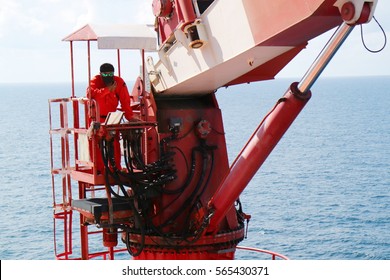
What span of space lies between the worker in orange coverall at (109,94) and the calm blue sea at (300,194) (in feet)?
97.6

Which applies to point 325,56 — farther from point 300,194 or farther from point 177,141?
point 300,194

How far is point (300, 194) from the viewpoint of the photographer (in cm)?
6169

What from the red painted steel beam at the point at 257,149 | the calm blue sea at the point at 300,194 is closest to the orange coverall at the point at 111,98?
the red painted steel beam at the point at 257,149

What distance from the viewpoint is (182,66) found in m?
13.3

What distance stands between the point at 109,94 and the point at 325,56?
15.3ft

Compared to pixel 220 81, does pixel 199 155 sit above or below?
below

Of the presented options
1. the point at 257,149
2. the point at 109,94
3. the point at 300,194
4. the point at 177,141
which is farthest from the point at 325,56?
the point at 300,194

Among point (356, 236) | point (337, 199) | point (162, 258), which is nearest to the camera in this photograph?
point (162, 258)

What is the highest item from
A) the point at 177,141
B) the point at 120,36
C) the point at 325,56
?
the point at 120,36

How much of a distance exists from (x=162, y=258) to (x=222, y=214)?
5.09 feet

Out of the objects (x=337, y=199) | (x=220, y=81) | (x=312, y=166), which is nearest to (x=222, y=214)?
(x=220, y=81)

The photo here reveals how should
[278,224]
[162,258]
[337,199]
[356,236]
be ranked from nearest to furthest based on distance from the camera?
[162,258]
[356,236]
[278,224]
[337,199]

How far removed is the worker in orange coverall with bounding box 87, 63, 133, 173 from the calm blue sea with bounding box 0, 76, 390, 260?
97.6 feet
